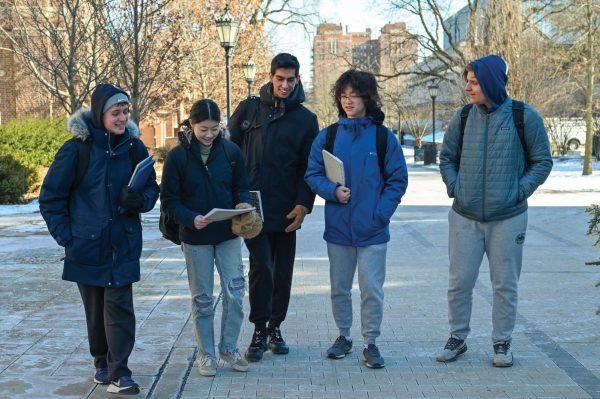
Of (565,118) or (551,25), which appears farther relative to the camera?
(565,118)

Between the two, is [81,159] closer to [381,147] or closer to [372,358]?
[381,147]

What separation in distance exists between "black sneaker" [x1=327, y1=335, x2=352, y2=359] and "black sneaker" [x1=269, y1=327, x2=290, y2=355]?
330 mm

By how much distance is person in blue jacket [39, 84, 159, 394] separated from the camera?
15.9 ft

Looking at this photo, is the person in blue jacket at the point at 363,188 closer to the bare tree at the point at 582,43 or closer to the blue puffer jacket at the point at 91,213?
the blue puffer jacket at the point at 91,213

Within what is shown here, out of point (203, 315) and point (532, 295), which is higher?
point (203, 315)

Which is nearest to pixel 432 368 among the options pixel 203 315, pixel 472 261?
pixel 472 261

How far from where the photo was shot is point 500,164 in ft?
18.3

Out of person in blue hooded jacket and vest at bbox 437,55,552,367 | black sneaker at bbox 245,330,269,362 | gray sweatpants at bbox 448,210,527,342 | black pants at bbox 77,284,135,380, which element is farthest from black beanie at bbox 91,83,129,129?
gray sweatpants at bbox 448,210,527,342

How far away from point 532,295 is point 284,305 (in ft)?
10.1

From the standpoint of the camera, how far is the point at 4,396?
496cm

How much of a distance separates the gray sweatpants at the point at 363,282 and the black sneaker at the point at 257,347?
53cm

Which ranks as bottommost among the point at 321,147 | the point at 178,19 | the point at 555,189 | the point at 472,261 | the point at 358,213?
the point at 555,189

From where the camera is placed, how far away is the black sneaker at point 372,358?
216 inches

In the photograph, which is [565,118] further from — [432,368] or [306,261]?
[432,368]
